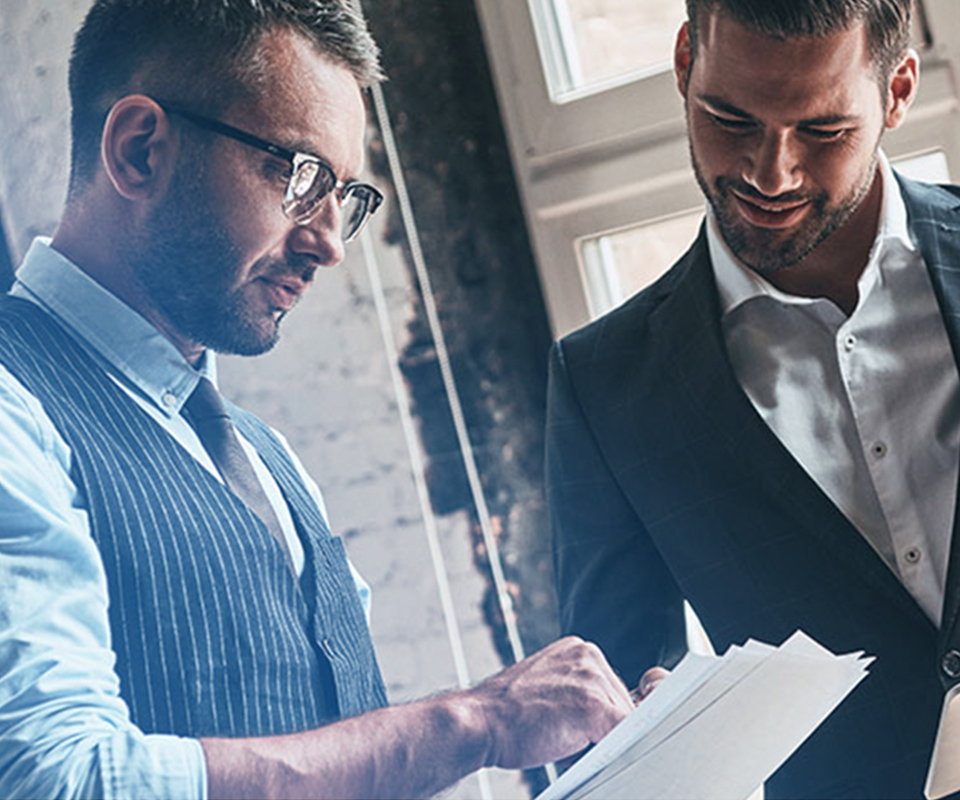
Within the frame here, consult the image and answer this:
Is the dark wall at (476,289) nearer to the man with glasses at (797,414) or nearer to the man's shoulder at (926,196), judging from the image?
the man with glasses at (797,414)

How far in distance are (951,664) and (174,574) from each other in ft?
2.52

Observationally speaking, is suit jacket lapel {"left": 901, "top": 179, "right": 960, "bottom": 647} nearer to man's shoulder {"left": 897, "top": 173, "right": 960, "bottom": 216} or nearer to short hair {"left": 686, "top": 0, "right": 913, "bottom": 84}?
man's shoulder {"left": 897, "top": 173, "right": 960, "bottom": 216}

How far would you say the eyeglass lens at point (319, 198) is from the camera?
4.00 feet

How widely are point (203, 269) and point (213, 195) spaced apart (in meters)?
0.06

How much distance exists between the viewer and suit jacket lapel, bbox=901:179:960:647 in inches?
52.7

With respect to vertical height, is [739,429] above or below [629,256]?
below

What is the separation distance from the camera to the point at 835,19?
135 centimetres

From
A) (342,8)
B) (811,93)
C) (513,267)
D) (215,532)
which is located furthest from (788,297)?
(215,532)

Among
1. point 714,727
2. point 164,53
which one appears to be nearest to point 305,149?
point 164,53

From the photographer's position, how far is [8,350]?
101cm

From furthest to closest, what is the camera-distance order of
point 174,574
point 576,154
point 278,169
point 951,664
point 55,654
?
point 576,154 → point 951,664 → point 278,169 → point 174,574 → point 55,654

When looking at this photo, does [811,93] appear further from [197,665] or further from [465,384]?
[197,665]

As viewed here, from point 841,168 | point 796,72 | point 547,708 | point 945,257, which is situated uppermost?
point 796,72

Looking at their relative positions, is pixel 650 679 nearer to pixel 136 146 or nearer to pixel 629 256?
pixel 629 256
